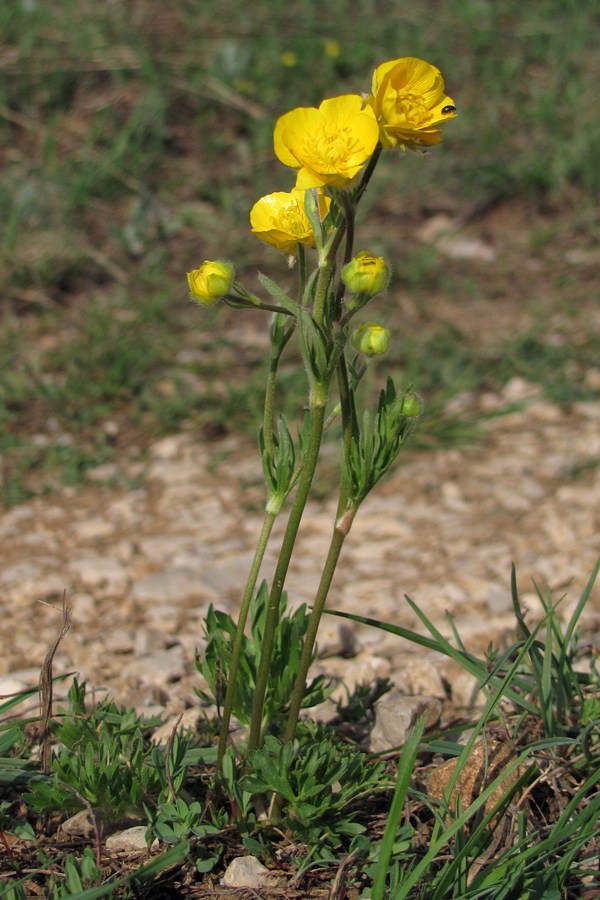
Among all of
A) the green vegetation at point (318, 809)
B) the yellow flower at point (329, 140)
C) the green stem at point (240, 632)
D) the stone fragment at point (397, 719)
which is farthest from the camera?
the stone fragment at point (397, 719)

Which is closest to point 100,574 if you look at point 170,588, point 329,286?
point 170,588

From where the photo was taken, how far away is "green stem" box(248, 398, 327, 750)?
145 centimetres

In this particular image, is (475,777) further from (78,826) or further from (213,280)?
(213,280)

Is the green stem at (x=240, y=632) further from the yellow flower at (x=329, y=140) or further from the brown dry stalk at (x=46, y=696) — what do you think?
the yellow flower at (x=329, y=140)

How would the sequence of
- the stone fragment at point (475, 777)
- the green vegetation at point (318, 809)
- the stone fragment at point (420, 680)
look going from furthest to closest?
the stone fragment at point (420, 680) → the stone fragment at point (475, 777) → the green vegetation at point (318, 809)

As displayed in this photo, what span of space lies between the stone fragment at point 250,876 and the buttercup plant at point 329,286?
0.16m

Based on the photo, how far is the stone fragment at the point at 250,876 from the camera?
60.7 inches

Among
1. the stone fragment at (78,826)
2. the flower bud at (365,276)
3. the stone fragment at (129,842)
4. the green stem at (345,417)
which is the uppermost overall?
the flower bud at (365,276)

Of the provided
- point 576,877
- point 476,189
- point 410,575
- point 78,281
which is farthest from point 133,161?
point 576,877

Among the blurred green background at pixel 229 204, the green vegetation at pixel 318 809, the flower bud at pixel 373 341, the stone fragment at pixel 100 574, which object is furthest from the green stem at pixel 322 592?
the blurred green background at pixel 229 204

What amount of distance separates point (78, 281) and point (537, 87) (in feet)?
8.97

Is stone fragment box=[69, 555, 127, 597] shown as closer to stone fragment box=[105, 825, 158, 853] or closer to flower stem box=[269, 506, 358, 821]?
stone fragment box=[105, 825, 158, 853]

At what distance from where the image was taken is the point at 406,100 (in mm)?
1379

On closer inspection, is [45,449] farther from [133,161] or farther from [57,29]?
[57,29]
